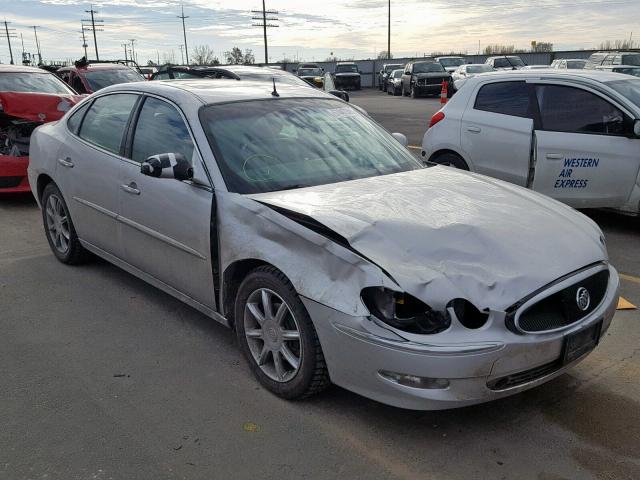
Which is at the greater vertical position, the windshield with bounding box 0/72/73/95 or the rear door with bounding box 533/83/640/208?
the windshield with bounding box 0/72/73/95

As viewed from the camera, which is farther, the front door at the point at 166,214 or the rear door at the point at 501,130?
the rear door at the point at 501,130

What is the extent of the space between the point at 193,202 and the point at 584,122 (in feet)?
14.6

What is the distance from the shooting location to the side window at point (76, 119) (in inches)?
201

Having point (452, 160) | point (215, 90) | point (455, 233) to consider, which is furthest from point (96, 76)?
point (455, 233)

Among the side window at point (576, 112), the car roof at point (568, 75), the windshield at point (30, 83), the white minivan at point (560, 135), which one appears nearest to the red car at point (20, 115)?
the windshield at point (30, 83)

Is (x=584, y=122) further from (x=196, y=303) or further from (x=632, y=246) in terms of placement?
(x=196, y=303)

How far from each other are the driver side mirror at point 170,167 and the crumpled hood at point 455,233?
1.77 feet

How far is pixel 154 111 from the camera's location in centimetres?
423

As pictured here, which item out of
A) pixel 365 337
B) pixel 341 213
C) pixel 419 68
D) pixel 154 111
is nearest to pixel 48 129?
pixel 154 111

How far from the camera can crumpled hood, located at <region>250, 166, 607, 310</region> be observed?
8.86ft

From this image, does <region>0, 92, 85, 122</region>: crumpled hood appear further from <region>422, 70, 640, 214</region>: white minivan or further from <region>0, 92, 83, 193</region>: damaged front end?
<region>422, 70, 640, 214</region>: white minivan

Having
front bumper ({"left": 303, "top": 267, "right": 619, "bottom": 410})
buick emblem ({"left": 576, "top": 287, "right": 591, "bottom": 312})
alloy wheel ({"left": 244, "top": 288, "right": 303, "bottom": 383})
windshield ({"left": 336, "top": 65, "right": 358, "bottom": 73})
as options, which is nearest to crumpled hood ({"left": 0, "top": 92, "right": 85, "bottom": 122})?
alloy wheel ({"left": 244, "top": 288, "right": 303, "bottom": 383})

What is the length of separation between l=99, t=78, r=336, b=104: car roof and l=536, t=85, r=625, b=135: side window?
2981mm

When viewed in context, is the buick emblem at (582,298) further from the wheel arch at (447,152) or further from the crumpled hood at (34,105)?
the crumpled hood at (34,105)
